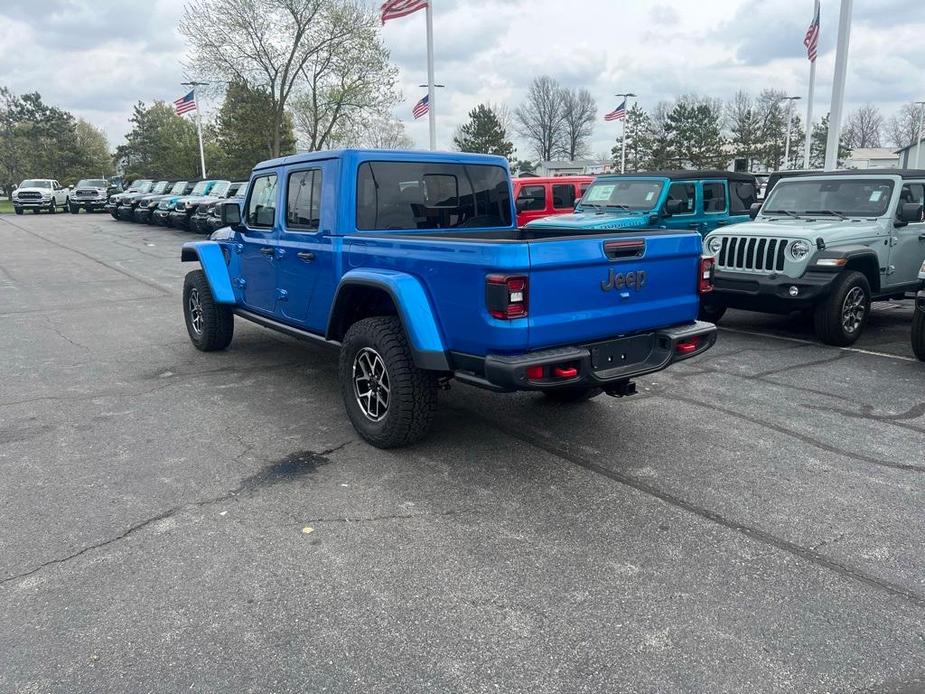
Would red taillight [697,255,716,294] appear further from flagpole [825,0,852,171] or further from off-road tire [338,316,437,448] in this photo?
flagpole [825,0,852,171]

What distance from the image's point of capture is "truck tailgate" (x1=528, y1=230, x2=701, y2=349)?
387cm

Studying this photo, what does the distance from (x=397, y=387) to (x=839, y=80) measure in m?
14.3

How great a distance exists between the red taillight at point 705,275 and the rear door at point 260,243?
10.9ft

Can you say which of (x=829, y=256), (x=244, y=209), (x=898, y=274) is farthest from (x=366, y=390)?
(x=898, y=274)

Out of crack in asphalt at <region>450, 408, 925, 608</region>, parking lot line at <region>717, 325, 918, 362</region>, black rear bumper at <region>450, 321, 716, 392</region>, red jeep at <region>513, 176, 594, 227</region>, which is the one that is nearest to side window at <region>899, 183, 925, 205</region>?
parking lot line at <region>717, 325, 918, 362</region>

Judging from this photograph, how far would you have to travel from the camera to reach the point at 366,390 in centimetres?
482

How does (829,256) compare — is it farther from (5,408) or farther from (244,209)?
(5,408)

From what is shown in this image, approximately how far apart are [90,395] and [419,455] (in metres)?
3.22

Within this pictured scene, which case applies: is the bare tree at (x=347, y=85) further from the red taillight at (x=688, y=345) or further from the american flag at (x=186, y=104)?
the red taillight at (x=688, y=345)

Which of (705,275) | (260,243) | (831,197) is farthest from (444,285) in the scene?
(831,197)

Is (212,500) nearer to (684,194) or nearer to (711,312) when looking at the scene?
(711,312)

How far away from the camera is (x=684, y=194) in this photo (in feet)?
35.7

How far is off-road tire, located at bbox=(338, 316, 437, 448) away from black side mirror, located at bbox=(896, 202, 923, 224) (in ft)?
21.5

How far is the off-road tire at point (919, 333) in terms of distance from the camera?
673 centimetres
